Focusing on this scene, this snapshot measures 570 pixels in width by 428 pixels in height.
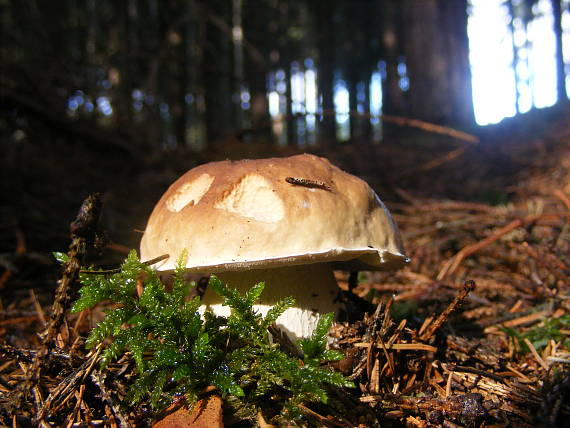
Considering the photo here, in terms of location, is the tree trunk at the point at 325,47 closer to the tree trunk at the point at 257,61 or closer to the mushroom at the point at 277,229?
the tree trunk at the point at 257,61

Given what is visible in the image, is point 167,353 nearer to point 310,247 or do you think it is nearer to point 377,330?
point 310,247

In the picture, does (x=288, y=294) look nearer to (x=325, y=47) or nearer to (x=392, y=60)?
(x=392, y=60)

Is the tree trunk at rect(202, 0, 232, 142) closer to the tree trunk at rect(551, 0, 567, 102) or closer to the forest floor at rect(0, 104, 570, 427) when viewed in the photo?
the forest floor at rect(0, 104, 570, 427)

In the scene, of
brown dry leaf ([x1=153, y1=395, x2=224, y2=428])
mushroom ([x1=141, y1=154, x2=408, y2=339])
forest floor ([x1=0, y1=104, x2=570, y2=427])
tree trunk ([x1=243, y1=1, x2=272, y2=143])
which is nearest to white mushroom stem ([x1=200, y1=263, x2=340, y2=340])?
mushroom ([x1=141, y1=154, x2=408, y2=339])

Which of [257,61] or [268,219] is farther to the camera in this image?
[257,61]

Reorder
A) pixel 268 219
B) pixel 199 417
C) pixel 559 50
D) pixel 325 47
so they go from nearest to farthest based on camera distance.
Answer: pixel 199 417 → pixel 268 219 → pixel 325 47 → pixel 559 50

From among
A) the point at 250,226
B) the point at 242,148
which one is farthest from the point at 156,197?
the point at 250,226

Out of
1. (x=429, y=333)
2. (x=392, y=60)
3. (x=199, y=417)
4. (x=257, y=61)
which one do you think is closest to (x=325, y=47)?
(x=392, y=60)
